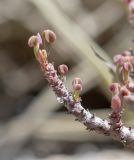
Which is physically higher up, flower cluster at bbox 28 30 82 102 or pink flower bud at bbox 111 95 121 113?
flower cluster at bbox 28 30 82 102

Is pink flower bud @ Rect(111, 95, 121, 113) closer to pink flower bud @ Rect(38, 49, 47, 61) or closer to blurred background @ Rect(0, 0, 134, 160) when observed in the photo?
pink flower bud @ Rect(38, 49, 47, 61)

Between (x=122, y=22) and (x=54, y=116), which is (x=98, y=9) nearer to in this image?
(x=122, y=22)

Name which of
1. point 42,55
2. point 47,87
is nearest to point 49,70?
point 42,55

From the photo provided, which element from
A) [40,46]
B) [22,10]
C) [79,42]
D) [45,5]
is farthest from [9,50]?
[40,46]

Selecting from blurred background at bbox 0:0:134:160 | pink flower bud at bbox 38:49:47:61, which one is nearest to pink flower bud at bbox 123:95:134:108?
pink flower bud at bbox 38:49:47:61

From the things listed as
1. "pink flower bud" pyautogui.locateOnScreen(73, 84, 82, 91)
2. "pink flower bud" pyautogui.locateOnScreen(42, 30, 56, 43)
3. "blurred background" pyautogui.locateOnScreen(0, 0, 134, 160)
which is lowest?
"pink flower bud" pyautogui.locateOnScreen(73, 84, 82, 91)

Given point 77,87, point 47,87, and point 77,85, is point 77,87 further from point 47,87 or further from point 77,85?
point 47,87

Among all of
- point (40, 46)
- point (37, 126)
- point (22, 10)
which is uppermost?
point (22, 10)

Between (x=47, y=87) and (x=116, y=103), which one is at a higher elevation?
(x=47, y=87)
